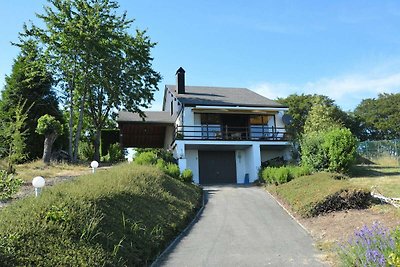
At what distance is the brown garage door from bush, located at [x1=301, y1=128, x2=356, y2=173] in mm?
7115

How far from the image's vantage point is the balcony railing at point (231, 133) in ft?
86.5

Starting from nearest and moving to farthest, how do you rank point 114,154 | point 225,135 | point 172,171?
1. point 172,171
2. point 225,135
3. point 114,154

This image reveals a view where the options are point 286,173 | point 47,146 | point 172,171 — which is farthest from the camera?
point 47,146

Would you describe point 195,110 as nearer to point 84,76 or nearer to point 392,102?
point 84,76

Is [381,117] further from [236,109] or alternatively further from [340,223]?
[340,223]

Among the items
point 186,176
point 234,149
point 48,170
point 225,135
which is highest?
point 225,135

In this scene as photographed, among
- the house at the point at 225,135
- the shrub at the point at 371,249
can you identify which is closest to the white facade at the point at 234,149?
the house at the point at 225,135

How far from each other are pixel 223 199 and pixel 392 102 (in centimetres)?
4658

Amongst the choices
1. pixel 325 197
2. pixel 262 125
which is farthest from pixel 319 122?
pixel 325 197

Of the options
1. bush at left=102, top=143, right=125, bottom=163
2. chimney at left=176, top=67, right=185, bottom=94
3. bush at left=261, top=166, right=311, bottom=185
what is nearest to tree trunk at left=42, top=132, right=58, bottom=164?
bush at left=102, top=143, right=125, bottom=163

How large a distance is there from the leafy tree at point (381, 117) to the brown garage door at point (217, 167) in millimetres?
35388

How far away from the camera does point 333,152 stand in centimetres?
2062

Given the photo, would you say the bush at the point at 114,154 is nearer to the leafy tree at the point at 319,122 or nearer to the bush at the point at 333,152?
the leafy tree at the point at 319,122

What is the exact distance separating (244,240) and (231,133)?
697 inches
